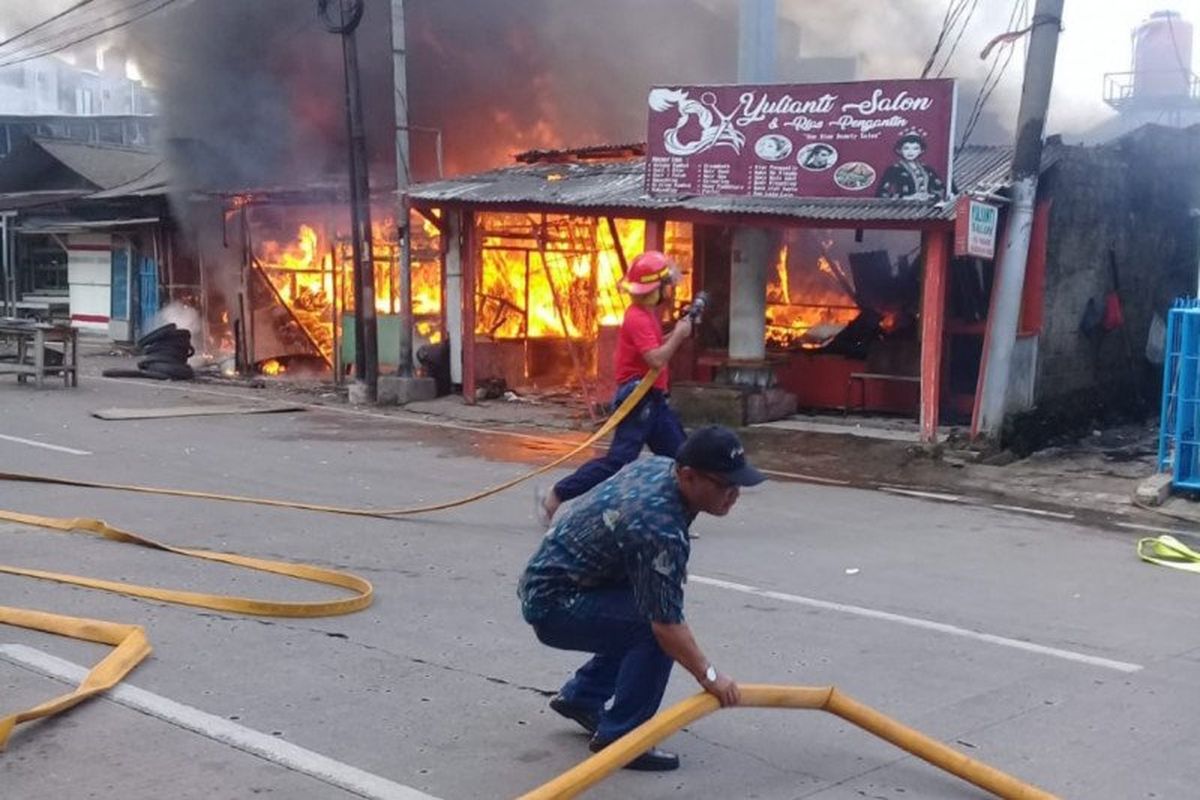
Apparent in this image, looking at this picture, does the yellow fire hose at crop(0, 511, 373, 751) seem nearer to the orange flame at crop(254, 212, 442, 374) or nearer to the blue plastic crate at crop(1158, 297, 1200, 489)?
the blue plastic crate at crop(1158, 297, 1200, 489)

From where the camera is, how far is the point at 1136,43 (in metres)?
30.7

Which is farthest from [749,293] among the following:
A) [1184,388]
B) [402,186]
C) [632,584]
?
[632,584]

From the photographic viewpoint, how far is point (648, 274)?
7.74 meters

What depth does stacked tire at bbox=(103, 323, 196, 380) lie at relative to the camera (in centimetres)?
1905

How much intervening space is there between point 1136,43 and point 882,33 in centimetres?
691

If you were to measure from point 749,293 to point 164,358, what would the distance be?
9911 millimetres

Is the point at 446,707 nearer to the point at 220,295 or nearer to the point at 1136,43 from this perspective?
the point at 220,295

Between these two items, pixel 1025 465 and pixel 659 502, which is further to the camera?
pixel 1025 465

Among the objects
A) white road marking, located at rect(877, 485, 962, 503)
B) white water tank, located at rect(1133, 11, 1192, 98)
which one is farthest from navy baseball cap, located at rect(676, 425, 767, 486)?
white water tank, located at rect(1133, 11, 1192, 98)

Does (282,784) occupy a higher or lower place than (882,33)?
lower

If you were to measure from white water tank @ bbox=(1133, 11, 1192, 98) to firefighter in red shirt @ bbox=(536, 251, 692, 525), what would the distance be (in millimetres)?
26585

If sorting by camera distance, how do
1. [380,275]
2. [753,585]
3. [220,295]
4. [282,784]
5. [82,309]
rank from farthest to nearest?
[82,309] < [220,295] < [380,275] < [753,585] < [282,784]

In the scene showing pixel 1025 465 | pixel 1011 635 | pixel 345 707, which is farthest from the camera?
pixel 1025 465

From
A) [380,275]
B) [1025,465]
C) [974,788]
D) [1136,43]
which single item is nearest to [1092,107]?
[1136,43]
